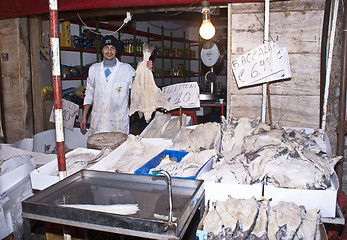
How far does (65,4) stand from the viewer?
3.81m

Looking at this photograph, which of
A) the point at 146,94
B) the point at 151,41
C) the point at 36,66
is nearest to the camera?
the point at 146,94

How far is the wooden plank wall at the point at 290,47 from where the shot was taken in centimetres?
316

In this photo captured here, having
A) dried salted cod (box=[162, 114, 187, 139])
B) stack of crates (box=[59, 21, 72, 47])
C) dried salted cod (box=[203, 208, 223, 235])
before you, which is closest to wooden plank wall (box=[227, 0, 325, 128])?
dried salted cod (box=[162, 114, 187, 139])

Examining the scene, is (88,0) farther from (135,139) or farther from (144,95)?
(135,139)

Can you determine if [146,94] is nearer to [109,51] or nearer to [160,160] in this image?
[160,160]

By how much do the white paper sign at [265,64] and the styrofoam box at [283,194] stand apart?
1285 mm

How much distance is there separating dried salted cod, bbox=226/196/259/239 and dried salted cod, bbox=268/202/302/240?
0.09 meters

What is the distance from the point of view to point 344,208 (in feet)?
10.3

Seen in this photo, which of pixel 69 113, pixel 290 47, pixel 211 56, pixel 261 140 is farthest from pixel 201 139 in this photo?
pixel 211 56

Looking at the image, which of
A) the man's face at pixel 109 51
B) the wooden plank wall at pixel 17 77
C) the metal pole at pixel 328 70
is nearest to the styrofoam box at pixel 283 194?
the metal pole at pixel 328 70

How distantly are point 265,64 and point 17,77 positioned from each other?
159 inches

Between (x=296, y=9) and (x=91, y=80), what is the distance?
295 centimetres

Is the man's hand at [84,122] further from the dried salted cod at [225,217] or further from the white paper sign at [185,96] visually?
the dried salted cod at [225,217]

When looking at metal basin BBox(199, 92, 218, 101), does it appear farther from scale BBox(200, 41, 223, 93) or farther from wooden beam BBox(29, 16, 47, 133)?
wooden beam BBox(29, 16, 47, 133)
